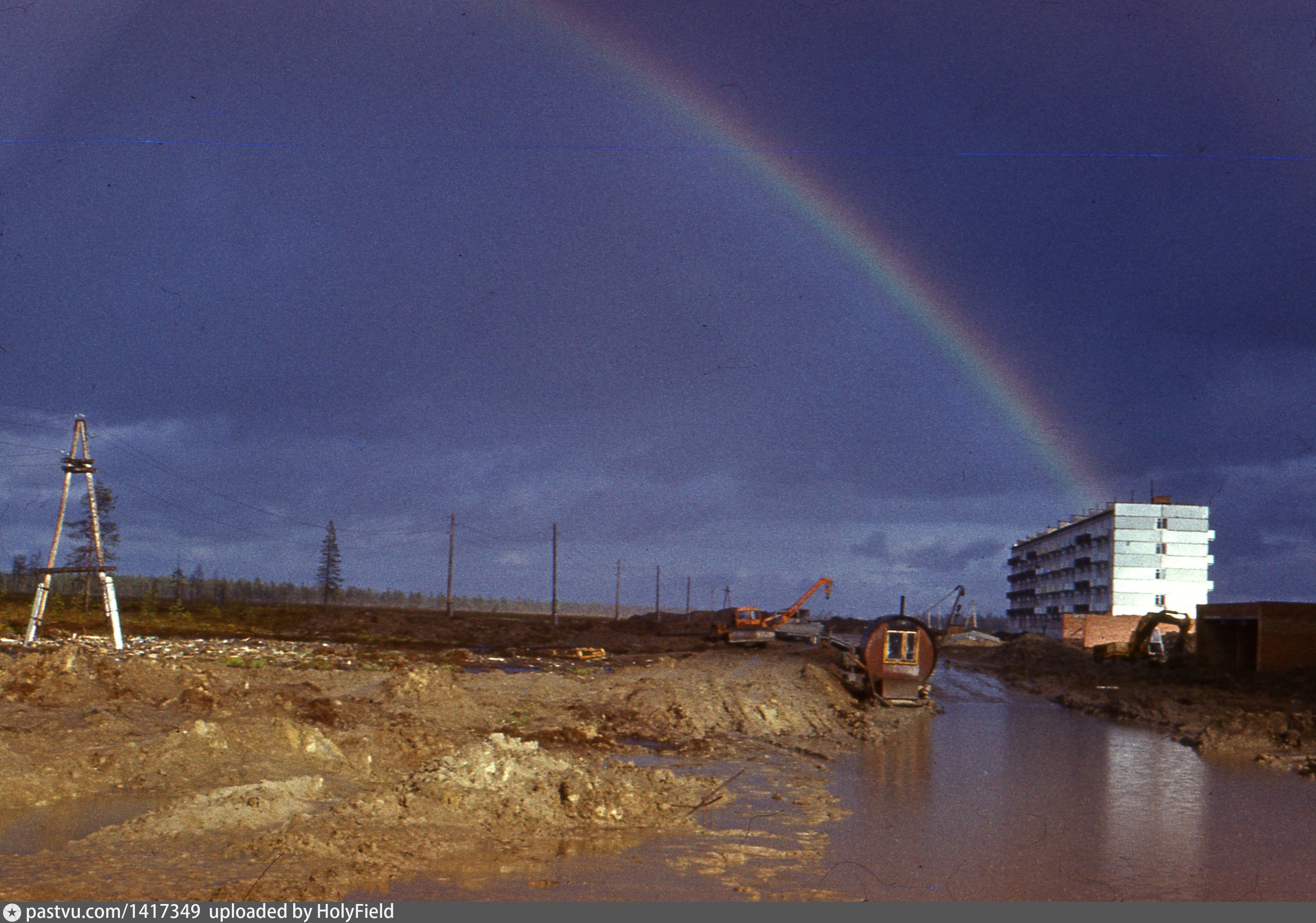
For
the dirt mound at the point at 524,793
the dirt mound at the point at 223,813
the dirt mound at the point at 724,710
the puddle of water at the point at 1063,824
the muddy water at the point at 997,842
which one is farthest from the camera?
the dirt mound at the point at 724,710

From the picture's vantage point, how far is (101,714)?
17.5 metres

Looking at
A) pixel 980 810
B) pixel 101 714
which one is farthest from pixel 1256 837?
pixel 101 714

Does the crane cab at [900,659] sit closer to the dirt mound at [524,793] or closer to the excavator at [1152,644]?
the dirt mound at [524,793]

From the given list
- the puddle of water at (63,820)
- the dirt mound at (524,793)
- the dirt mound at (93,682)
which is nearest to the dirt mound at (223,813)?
the puddle of water at (63,820)

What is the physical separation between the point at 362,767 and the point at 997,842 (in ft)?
28.3

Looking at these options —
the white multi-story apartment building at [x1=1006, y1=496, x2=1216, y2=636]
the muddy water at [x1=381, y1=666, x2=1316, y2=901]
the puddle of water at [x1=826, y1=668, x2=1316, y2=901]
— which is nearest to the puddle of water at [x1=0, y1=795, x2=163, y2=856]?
the muddy water at [x1=381, y1=666, x2=1316, y2=901]

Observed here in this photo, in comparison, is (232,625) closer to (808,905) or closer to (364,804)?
(364,804)

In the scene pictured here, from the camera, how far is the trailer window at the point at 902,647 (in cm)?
3206

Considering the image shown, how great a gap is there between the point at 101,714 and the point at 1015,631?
472ft

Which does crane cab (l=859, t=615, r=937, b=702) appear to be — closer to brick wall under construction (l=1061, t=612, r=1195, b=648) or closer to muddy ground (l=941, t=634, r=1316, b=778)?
muddy ground (l=941, t=634, r=1316, b=778)

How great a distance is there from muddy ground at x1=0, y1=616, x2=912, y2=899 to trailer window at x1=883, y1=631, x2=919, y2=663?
2.35 metres

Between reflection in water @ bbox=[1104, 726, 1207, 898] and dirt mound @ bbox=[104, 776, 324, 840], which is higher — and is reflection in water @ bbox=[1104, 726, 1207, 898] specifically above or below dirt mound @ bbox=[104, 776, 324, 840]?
below

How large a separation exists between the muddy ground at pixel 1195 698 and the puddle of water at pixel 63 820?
67.4 feet

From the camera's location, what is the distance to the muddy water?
33.0ft
